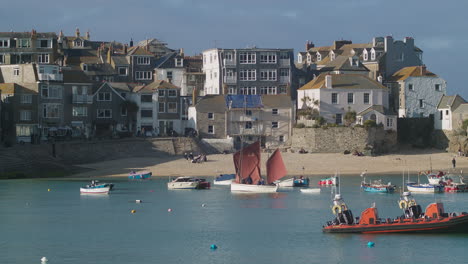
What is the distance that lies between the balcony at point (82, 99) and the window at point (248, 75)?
19.8 meters

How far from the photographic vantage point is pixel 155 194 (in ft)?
296

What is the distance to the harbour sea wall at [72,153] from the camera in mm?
101688

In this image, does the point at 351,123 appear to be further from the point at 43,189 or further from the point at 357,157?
the point at 43,189

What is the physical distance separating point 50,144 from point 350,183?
32589mm


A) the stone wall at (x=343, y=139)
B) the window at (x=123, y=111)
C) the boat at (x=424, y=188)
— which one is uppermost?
the window at (x=123, y=111)

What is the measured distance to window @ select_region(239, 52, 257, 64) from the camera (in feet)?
416

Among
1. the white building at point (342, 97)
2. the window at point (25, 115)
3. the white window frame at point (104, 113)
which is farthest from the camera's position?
the white window frame at point (104, 113)

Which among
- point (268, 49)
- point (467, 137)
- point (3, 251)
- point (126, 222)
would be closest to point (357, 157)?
point (467, 137)

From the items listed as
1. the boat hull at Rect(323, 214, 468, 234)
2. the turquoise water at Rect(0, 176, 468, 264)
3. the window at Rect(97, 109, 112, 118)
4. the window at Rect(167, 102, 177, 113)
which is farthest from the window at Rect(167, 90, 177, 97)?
the boat hull at Rect(323, 214, 468, 234)

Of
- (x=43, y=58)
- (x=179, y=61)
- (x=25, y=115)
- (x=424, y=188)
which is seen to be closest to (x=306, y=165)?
(x=424, y=188)

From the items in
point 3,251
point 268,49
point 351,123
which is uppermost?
point 268,49

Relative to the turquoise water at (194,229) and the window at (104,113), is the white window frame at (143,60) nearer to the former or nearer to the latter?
the window at (104,113)

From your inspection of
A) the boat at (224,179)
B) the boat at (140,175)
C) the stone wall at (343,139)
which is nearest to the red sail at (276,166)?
the boat at (224,179)

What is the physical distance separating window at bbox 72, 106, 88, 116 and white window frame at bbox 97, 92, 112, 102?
224 centimetres
